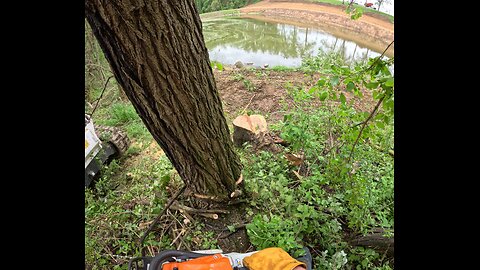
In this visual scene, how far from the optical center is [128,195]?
2709 millimetres

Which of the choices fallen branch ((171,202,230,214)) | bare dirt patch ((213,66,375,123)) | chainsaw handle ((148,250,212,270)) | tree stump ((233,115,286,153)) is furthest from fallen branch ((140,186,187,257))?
bare dirt patch ((213,66,375,123))

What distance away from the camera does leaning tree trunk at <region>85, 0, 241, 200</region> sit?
118 cm

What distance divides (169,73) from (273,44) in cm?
926

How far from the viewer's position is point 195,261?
182 cm

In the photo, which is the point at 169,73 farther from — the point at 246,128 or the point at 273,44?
the point at 273,44

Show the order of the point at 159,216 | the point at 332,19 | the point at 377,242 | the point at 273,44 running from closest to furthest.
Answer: the point at 377,242 < the point at 159,216 < the point at 273,44 < the point at 332,19

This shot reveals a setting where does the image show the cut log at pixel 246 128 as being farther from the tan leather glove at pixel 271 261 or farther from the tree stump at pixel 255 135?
the tan leather glove at pixel 271 261

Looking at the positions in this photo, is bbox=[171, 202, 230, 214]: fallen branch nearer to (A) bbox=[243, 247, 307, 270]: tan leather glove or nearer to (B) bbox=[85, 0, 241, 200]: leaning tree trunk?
(B) bbox=[85, 0, 241, 200]: leaning tree trunk

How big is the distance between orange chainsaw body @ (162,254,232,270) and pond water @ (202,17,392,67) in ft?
21.7

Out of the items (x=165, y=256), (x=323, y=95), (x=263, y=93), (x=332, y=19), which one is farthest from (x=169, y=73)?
(x=332, y=19)

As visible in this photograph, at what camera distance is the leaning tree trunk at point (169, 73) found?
118 centimetres

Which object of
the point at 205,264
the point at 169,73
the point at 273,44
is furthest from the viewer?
the point at 273,44
